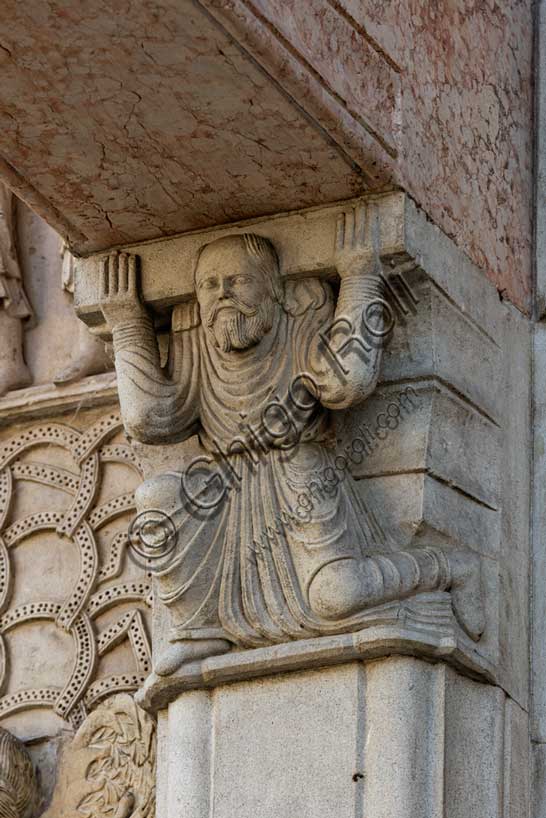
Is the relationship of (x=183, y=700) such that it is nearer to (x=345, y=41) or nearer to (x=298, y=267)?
(x=298, y=267)

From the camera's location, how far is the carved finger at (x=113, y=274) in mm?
4793

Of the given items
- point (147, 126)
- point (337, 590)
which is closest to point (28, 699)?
point (337, 590)

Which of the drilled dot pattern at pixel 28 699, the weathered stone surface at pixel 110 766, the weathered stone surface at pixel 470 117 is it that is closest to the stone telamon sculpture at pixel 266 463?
the weathered stone surface at pixel 470 117

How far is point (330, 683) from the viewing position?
4.50m

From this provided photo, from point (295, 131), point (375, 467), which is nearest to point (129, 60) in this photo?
point (295, 131)

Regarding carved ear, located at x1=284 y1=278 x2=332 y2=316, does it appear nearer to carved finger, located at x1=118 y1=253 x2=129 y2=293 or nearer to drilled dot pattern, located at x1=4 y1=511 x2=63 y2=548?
carved finger, located at x1=118 y1=253 x2=129 y2=293

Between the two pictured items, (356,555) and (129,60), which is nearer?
(129,60)

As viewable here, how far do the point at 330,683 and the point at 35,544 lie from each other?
3.90 feet

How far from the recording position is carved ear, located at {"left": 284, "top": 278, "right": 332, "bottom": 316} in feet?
15.2

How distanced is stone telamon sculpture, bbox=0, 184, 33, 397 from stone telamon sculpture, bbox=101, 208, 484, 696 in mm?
909

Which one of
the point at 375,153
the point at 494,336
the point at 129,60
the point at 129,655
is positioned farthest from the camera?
the point at 129,655

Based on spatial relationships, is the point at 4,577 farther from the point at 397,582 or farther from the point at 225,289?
the point at 397,582

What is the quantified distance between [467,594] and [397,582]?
0.60 feet

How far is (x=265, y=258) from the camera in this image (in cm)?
464
